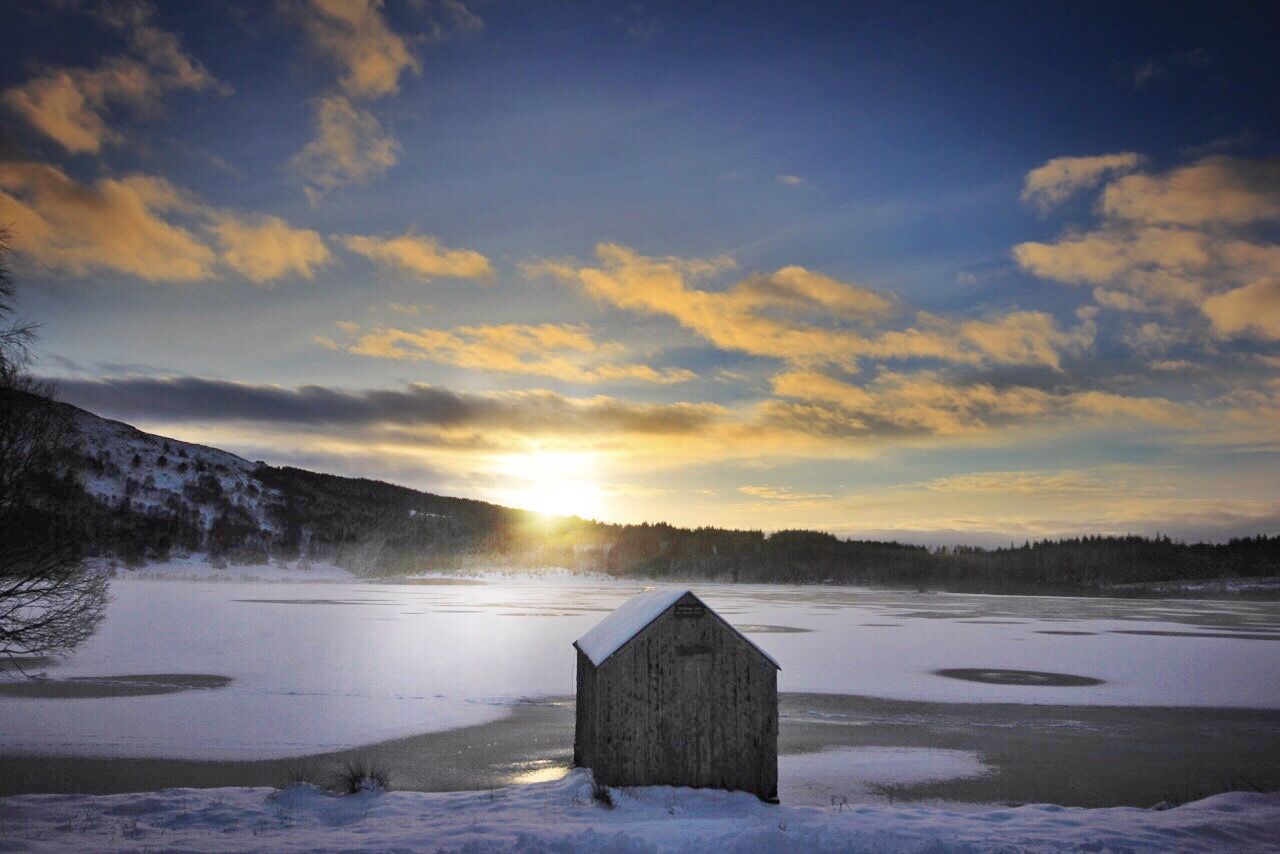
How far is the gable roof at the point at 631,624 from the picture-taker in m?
17.0

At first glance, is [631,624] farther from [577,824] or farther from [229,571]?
[229,571]

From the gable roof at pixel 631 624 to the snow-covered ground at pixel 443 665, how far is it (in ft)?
24.5

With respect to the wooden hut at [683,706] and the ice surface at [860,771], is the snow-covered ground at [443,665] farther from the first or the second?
the ice surface at [860,771]

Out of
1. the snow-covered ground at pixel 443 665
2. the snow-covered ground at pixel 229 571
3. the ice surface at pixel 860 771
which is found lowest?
the snow-covered ground at pixel 229 571

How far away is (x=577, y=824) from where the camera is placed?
46.8 ft

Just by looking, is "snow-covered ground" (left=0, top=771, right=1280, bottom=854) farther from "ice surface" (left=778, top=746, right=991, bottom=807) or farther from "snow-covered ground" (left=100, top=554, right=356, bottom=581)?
"snow-covered ground" (left=100, top=554, right=356, bottom=581)

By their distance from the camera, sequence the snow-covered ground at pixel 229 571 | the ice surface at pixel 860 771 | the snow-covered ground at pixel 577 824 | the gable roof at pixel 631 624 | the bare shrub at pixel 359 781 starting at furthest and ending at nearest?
the snow-covered ground at pixel 229 571 < the ice surface at pixel 860 771 < the gable roof at pixel 631 624 < the bare shrub at pixel 359 781 < the snow-covered ground at pixel 577 824

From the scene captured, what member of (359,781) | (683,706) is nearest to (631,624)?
(683,706)

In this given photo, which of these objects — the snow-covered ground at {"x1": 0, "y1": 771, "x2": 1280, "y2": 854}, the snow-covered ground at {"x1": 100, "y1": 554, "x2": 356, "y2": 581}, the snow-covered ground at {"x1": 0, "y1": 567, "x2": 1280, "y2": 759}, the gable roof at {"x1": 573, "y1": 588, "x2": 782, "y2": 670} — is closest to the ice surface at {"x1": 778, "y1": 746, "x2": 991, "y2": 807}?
the snow-covered ground at {"x1": 0, "y1": 771, "x2": 1280, "y2": 854}

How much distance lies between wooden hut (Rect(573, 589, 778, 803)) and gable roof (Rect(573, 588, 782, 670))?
55 mm

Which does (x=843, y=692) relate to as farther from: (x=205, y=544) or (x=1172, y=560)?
(x=1172, y=560)

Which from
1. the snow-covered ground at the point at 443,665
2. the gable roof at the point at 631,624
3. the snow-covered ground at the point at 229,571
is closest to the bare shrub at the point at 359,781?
the snow-covered ground at the point at 443,665

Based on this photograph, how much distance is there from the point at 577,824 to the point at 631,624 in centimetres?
439

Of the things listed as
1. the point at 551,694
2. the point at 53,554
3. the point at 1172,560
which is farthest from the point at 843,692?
the point at 1172,560
